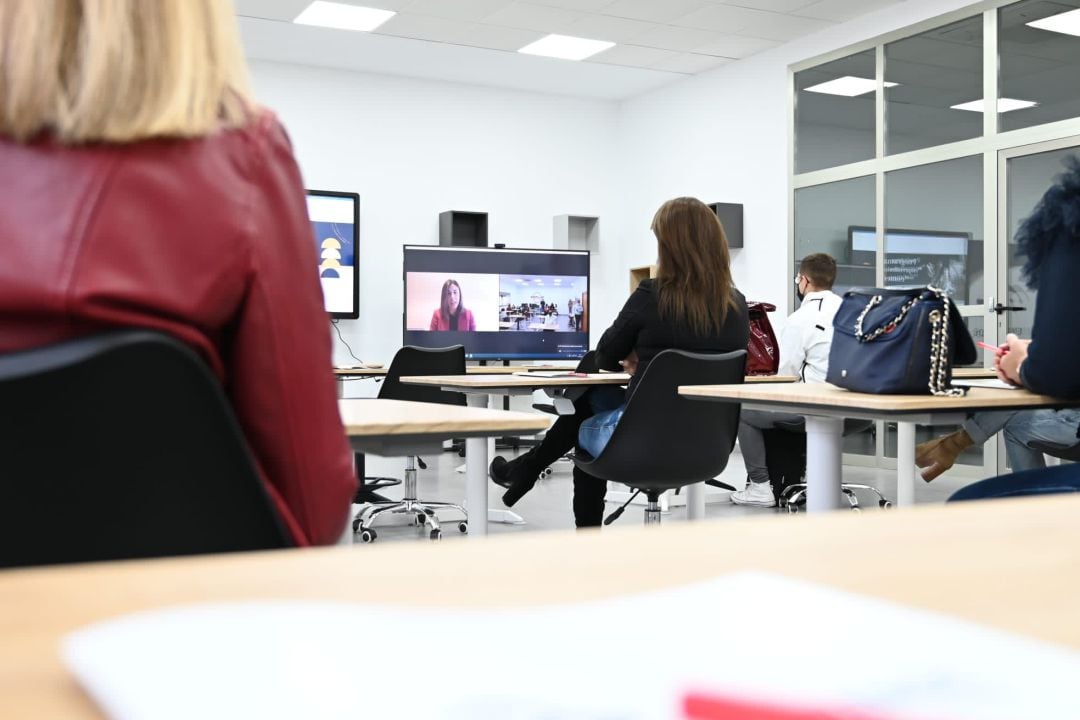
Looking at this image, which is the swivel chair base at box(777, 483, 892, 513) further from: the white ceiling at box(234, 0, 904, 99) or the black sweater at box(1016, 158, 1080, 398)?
the white ceiling at box(234, 0, 904, 99)

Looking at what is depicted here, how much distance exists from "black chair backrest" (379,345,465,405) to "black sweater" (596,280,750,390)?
132cm

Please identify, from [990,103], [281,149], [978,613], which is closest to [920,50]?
[990,103]

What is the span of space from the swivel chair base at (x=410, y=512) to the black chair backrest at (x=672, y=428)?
1121 mm

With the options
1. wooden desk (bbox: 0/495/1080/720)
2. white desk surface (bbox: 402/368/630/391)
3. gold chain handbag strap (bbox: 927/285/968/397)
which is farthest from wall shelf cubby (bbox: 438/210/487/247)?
wooden desk (bbox: 0/495/1080/720)

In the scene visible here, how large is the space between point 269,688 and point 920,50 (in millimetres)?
7628

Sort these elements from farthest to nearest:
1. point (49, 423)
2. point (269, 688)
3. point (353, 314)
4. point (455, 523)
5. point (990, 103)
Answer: point (353, 314)
point (990, 103)
point (455, 523)
point (49, 423)
point (269, 688)

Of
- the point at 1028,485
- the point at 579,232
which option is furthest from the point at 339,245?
the point at 1028,485

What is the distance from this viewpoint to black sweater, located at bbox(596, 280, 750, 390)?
3.41 metres

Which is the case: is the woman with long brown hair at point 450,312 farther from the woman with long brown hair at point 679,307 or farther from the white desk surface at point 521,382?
the woman with long brown hair at point 679,307

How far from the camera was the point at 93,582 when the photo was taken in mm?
371

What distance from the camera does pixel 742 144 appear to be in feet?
27.9

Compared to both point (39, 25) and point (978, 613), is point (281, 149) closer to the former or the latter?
point (39, 25)

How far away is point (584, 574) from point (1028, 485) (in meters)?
1.32

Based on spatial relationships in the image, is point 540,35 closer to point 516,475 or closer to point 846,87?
point 846,87
